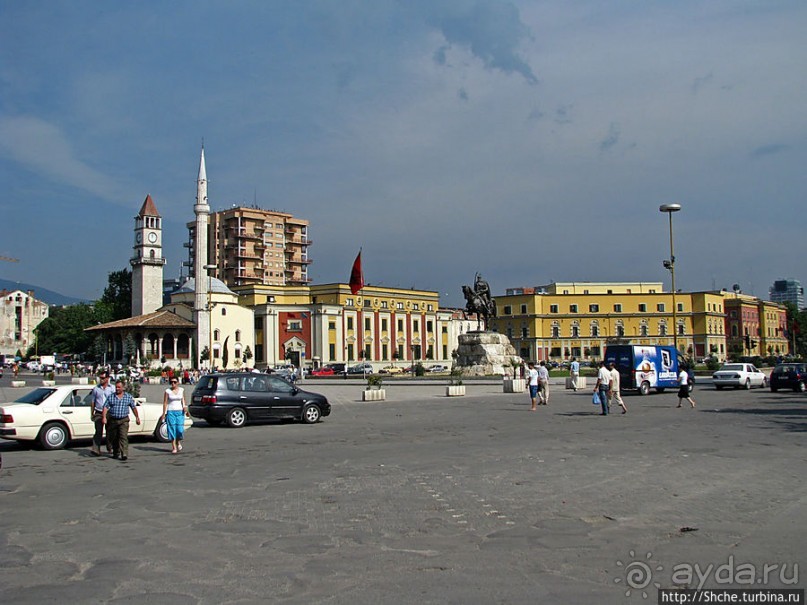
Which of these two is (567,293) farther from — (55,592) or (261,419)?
(55,592)

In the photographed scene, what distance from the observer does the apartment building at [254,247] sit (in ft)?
404

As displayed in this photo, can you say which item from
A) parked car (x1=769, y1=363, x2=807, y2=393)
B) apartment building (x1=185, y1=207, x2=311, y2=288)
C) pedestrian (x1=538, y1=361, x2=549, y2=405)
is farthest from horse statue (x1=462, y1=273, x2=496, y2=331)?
apartment building (x1=185, y1=207, x2=311, y2=288)

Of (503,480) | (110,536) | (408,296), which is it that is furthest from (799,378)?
(408,296)

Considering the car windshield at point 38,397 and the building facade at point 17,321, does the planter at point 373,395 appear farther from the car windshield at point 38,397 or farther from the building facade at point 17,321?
the building facade at point 17,321

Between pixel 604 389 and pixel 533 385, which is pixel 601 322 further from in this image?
pixel 604 389

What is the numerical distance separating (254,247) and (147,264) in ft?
77.5

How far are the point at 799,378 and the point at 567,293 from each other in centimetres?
8676

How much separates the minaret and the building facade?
58669 millimetres

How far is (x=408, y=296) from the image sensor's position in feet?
357

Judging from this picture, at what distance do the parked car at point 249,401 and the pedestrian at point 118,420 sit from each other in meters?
6.39

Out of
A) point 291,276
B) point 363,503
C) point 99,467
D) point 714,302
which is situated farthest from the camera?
point 291,276

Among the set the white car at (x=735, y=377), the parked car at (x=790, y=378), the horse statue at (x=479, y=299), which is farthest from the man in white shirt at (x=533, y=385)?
the horse statue at (x=479, y=299)

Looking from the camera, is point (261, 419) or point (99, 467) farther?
point (261, 419)

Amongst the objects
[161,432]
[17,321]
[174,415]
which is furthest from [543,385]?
[17,321]
